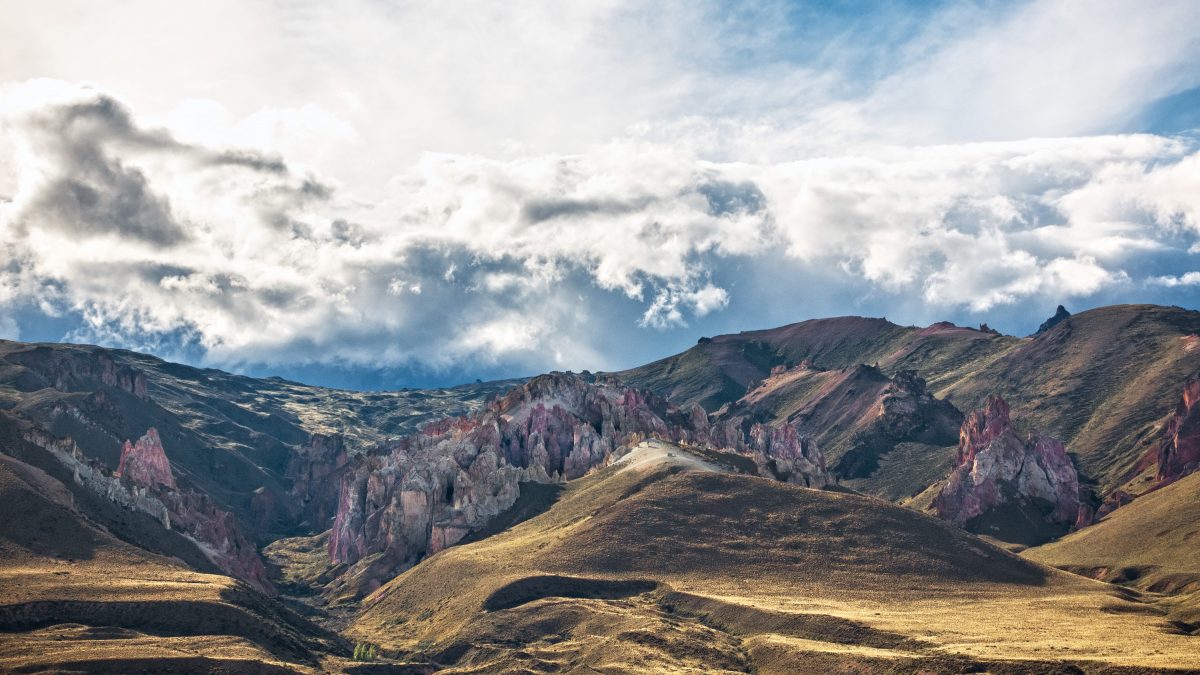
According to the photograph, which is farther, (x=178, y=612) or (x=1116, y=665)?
(x=178, y=612)

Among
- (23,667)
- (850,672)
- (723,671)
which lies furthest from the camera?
(723,671)

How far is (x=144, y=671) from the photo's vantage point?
16838 centimetres

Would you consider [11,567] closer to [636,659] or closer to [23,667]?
[23,667]

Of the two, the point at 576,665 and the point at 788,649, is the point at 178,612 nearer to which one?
the point at 576,665

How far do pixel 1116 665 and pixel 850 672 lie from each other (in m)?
34.9

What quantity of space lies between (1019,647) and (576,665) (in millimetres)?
65394

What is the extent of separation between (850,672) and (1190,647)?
47711mm

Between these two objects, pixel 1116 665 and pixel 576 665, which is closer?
pixel 1116 665

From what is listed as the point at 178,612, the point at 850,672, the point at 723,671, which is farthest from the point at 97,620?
the point at 850,672

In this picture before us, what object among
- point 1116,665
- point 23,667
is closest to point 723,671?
point 1116,665

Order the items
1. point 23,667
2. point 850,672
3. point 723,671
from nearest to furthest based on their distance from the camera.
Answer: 1. point 23,667
2. point 850,672
3. point 723,671

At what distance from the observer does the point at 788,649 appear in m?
196

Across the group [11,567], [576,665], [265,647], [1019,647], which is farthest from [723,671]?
[11,567]

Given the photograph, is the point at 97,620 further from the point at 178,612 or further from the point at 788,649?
the point at 788,649
